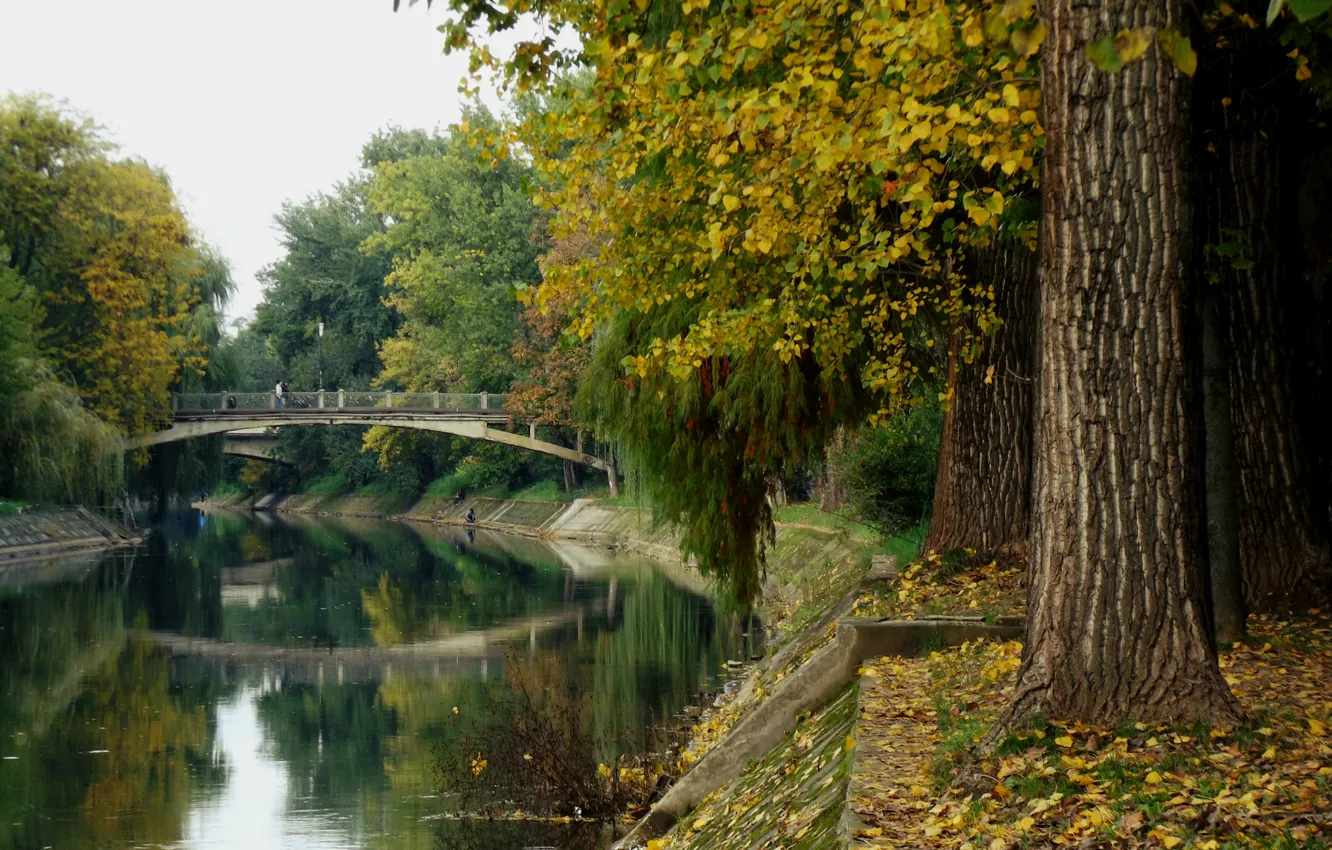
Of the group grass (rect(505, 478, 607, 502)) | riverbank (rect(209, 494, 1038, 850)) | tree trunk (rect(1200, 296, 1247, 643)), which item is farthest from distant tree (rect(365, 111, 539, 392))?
tree trunk (rect(1200, 296, 1247, 643))

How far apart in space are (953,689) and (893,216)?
4.97 meters

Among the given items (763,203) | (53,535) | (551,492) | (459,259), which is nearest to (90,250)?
(53,535)

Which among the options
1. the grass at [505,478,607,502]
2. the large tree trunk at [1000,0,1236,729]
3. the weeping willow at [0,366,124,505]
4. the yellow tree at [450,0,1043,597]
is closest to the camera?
the large tree trunk at [1000,0,1236,729]

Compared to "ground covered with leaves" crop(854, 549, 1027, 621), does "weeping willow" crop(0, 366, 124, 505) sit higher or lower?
higher

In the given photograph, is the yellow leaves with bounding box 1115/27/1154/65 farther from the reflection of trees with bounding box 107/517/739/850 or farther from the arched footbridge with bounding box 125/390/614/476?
the arched footbridge with bounding box 125/390/614/476

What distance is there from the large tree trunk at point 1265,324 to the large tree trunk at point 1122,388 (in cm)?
311

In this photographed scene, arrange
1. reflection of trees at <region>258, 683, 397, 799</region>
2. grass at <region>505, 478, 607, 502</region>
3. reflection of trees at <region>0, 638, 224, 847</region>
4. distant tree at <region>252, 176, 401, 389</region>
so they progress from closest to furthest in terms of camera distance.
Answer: reflection of trees at <region>0, 638, 224, 847</region> < reflection of trees at <region>258, 683, 397, 799</region> < grass at <region>505, 478, 607, 502</region> < distant tree at <region>252, 176, 401, 389</region>

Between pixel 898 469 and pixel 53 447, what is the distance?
30.1 m

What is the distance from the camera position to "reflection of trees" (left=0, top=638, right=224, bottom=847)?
1391 centimetres

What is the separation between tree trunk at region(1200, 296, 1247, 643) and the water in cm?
568

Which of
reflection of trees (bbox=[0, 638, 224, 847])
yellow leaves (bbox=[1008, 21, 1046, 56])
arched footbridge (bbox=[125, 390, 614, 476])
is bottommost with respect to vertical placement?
reflection of trees (bbox=[0, 638, 224, 847])

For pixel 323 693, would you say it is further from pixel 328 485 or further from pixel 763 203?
pixel 328 485

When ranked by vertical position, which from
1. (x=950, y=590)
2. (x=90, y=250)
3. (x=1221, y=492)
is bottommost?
(x=950, y=590)

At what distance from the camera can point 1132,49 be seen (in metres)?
4.20
